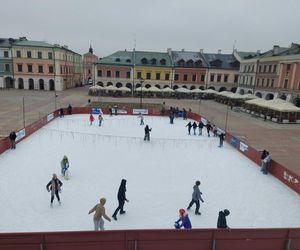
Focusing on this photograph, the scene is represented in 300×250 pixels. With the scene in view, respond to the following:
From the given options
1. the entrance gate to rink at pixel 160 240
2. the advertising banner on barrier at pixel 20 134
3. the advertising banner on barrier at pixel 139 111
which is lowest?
the advertising banner on barrier at pixel 139 111

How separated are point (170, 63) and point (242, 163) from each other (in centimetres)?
4333

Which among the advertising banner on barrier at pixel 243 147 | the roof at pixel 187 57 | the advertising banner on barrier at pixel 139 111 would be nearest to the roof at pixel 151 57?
the roof at pixel 187 57

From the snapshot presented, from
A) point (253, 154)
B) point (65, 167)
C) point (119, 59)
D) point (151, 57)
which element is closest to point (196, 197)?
point (65, 167)

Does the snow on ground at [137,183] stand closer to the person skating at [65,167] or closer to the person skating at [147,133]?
the person skating at [65,167]

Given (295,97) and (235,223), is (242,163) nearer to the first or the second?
(235,223)

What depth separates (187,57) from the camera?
57.8m

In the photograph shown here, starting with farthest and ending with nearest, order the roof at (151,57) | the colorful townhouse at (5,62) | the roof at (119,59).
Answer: the roof at (151,57)
the roof at (119,59)
the colorful townhouse at (5,62)

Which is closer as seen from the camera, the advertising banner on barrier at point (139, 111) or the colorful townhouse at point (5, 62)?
the advertising banner on barrier at point (139, 111)

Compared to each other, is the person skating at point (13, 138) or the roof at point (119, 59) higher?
the roof at point (119, 59)

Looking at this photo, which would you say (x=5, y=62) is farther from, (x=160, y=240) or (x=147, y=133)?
(x=160, y=240)

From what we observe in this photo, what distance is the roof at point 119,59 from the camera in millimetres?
54112

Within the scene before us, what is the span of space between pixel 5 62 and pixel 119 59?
23.3m

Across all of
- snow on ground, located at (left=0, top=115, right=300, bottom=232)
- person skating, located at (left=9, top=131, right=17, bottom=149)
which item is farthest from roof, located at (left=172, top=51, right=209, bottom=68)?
person skating, located at (left=9, top=131, right=17, bottom=149)

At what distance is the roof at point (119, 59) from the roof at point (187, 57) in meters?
9.54
